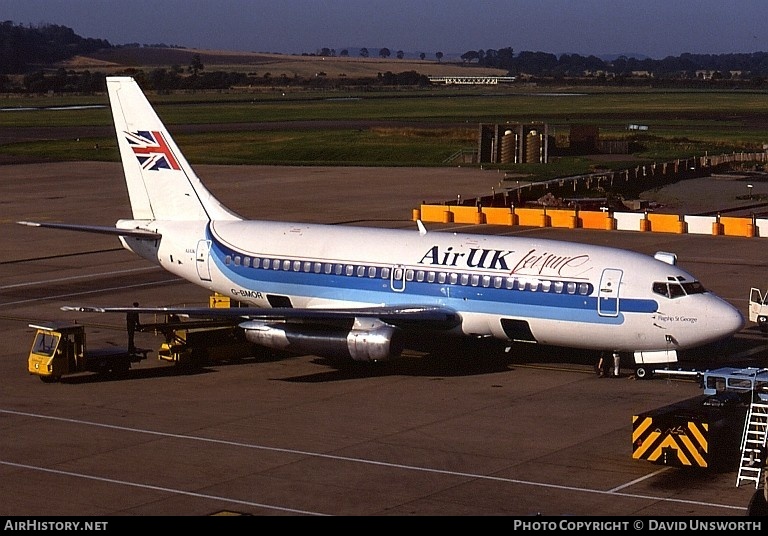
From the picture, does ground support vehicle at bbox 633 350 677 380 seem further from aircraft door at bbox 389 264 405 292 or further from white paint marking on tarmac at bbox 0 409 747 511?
white paint marking on tarmac at bbox 0 409 747 511

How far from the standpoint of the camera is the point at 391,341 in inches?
1491

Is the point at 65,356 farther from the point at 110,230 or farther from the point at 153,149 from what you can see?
the point at 153,149

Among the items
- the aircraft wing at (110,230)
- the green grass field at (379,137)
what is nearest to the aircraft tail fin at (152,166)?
the aircraft wing at (110,230)

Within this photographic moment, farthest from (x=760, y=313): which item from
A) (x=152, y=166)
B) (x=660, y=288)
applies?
(x=152, y=166)

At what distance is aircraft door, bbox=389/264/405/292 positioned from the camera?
133 ft

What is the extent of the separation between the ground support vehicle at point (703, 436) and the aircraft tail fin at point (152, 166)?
67.8 feet

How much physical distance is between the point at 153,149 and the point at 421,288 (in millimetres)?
12373

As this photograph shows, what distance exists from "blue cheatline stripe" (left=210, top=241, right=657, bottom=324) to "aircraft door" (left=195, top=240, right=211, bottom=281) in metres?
0.28

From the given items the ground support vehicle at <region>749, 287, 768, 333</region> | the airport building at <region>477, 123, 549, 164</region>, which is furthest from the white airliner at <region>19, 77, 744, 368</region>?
the airport building at <region>477, 123, 549, 164</region>

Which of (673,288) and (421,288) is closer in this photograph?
(673,288)

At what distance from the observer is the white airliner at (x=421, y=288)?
37500 millimetres

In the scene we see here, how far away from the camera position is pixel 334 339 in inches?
1518

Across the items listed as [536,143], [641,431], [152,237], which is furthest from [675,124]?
[641,431]

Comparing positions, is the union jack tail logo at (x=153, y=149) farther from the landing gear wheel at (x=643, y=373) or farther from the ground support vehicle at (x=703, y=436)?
the ground support vehicle at (x=703, y=436)
